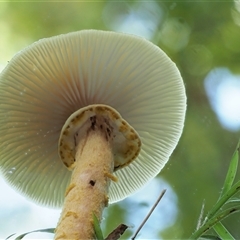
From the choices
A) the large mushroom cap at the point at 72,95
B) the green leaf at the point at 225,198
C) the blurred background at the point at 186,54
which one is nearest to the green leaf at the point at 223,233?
the green leaf at the point at 225,198

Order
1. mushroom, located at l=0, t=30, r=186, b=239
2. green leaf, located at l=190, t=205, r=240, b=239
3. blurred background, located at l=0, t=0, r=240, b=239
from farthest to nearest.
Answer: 1. blurred background, located at l=0, t=0, r=240, b=239
2. mushroom, located at l=0, t=30, r=186, b=239
3. green leaf, located at l=190, t=205, r=240, b=239

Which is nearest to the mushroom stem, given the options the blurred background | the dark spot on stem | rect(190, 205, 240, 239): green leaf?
the dark spot on stem

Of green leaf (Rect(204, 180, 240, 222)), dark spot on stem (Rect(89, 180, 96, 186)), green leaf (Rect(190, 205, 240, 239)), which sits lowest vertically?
green leaf (Rect(190, 205, 240, 239))

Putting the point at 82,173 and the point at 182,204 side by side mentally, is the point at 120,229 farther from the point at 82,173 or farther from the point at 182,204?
the point at 182,204

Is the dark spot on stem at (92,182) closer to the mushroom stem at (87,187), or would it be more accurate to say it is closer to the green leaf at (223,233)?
the mushroom stem at (87,187)

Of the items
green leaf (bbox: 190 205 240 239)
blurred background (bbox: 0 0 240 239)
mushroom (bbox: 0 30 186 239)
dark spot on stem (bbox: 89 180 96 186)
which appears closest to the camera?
green leaf (bbox: 190 205 240 239)

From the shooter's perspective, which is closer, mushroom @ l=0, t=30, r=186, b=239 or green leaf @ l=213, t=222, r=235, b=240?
green leaf @ l=213, t=222, r=235, b=240

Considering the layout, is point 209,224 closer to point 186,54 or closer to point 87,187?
point 87,187

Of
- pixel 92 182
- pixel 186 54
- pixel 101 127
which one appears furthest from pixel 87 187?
pixel 186 54

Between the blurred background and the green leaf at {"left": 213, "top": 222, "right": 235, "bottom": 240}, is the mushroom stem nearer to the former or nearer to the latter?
the green leaf at {"left": 213, "top": 222, "right": 235, "bottom": 240}
